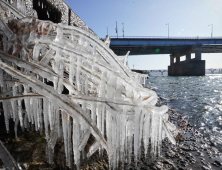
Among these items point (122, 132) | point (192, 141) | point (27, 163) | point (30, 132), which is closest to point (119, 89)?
point (122, 132)

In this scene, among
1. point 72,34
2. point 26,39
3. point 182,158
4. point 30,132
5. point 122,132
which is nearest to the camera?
point 26,39

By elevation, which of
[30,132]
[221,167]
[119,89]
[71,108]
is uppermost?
[119,89]

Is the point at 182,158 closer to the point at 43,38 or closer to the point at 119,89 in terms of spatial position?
the point at 119,89

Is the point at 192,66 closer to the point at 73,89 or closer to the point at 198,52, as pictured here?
the point at 198,52

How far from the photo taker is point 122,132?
130 centimetres

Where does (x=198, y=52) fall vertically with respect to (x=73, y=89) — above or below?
above

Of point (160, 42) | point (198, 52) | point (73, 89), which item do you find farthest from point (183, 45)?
point (73, 89)

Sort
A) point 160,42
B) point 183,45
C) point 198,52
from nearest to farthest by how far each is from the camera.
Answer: point 160,42 → point 198,52 → point 183,45

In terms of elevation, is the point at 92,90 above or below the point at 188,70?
below

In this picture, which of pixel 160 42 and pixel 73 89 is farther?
pixel 160 42

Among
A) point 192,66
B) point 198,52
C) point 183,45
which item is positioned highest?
point 183,45

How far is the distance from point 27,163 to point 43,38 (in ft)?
4.29

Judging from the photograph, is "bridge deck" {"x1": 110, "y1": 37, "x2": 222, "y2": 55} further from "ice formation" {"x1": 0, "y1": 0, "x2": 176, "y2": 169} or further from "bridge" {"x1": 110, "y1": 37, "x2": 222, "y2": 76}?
"ice formation" {"x1": 0, "y1": 0, "x2": 176, "y2": 169}

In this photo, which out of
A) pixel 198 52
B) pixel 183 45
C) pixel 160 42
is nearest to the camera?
pixel 160 42
